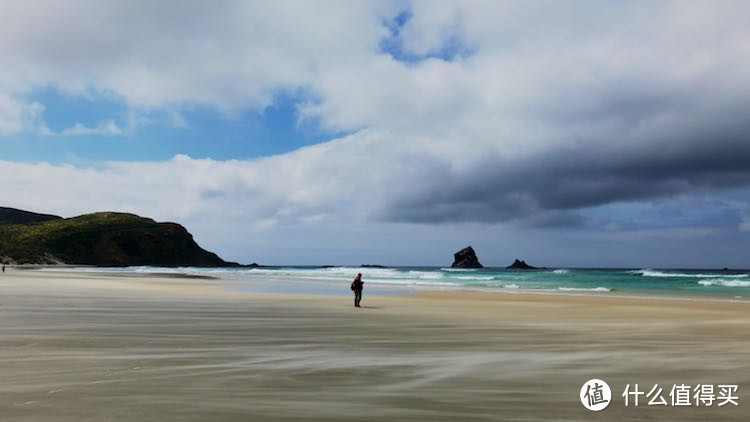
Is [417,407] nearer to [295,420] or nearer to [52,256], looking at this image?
[295,420]

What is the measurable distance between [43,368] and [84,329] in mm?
6018

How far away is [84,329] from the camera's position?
1459 centimetres

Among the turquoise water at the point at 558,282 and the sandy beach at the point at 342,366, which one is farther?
the turquoise water at the point at 558,282

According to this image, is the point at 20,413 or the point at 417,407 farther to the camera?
the point at 417,407

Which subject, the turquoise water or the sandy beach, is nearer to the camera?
the sandy beach

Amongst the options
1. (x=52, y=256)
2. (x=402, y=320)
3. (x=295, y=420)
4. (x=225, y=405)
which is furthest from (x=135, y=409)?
(x=52, y=256)

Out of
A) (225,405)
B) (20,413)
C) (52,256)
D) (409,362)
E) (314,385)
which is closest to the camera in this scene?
(20,413)

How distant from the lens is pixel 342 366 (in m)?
9.84

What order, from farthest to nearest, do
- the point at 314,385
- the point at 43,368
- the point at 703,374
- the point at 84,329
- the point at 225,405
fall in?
the point at 84,329 → the point at 703,374 → the point at 43,368 → the point at 314,385 → the point at 225,405

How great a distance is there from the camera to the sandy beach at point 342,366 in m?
6.81

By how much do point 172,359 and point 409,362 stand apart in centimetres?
→ 459

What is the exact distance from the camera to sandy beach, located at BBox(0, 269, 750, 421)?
6809 mm

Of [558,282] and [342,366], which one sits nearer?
[342,366]

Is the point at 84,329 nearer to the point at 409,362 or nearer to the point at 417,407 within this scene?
the point at 409,362
